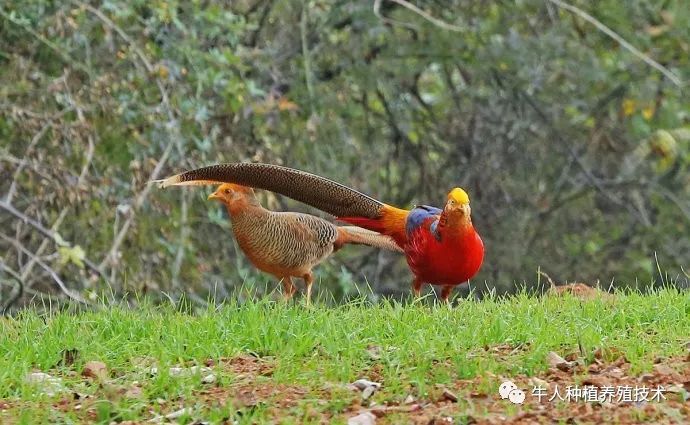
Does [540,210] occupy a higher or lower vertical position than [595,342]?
lower

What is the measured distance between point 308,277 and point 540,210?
17.0ft

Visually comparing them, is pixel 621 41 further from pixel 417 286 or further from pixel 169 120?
pixel 417 286

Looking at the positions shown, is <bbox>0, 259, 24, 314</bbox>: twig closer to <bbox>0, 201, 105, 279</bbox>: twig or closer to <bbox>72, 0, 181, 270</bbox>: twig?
<bbox>0, 201, 105, 279</bbox>: twig

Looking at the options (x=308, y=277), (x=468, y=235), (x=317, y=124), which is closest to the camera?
(x=468, y=235)

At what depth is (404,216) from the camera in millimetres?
6957

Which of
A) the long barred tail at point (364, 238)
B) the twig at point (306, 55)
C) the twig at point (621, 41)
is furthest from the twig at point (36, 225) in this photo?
the twig at point (621, 41)

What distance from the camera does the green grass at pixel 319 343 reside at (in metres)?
4.98

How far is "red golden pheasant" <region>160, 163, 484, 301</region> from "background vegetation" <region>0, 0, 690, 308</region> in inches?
85.6

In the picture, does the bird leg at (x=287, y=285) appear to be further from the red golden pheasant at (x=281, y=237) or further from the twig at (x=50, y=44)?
the twig at (x=50, y=44)

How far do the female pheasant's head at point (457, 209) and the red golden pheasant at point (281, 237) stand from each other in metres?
0.80

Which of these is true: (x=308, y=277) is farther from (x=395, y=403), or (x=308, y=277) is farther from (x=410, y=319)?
(x=395, y=403)

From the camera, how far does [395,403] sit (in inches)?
193

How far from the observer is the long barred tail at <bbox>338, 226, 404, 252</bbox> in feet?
23.8

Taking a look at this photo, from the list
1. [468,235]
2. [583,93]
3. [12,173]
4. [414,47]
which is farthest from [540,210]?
[468,235]
